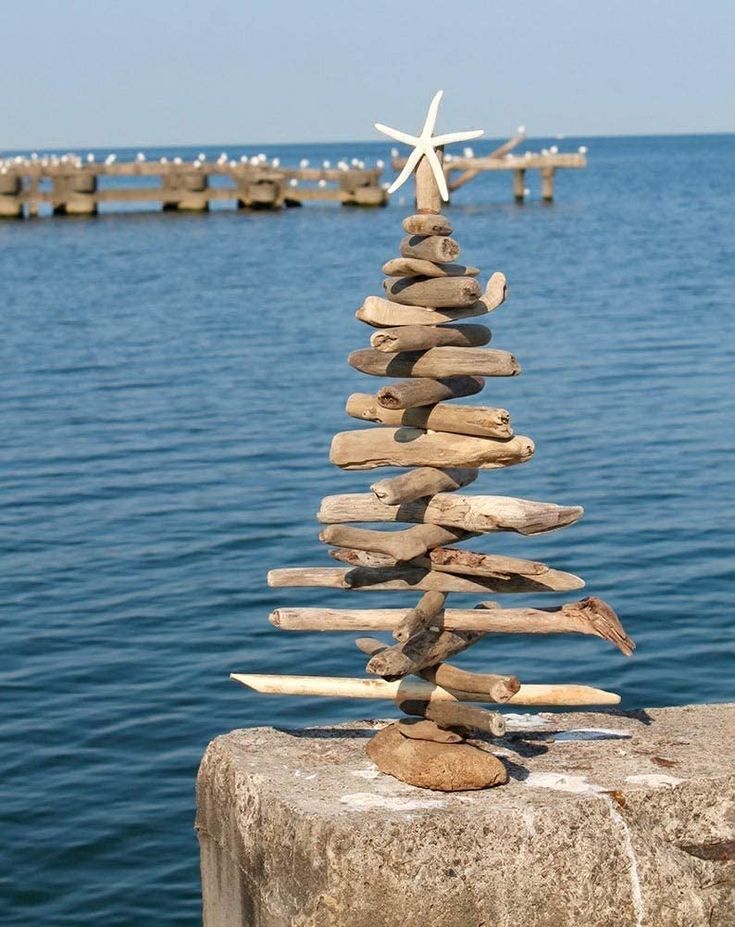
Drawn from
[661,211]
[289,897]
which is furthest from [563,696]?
[661,211]

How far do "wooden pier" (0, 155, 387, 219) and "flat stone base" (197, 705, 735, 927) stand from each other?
219ft

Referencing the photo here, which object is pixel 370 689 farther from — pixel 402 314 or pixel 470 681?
pixel 402 314

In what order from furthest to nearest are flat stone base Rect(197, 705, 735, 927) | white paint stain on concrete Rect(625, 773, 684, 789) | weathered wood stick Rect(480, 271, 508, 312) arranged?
weathered wood stick Rect(480, 271, 508, 312)
white paint stain on concrete Rect(625, 773, 684, 789)
flat stone base Rect(197, 705, 735, 927)

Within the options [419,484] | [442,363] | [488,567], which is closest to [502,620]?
[488,567]

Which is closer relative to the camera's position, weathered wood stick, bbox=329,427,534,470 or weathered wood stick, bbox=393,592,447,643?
weathered wood stick, bbox=393,592,447,643

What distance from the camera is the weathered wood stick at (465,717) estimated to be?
7559 mm

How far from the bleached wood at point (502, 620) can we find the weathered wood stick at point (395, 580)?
9 centimetres

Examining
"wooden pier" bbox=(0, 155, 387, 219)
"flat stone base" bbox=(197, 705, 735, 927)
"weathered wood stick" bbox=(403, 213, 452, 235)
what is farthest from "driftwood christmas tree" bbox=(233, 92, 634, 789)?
"wooden pier" bbox=(0, 155, 387, 219)

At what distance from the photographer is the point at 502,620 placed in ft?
25.7

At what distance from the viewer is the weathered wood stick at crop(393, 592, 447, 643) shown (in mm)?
7528

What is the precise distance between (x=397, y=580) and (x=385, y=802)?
1131mm

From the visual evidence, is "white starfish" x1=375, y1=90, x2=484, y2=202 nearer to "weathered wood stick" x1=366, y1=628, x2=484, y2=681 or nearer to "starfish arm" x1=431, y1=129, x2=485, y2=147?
"starfish arm" x1=431, y1=129, x2=485, y2=147

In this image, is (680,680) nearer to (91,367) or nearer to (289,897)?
(289,897)

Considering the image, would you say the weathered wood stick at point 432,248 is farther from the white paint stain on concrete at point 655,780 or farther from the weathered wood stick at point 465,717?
the white paint stain on concrete at point 655,780
